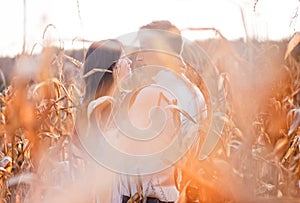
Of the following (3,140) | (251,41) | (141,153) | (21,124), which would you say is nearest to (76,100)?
(3,140)

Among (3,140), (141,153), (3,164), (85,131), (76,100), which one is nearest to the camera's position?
(141,153)

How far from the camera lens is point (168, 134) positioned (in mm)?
1449

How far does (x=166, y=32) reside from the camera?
160 centimetres

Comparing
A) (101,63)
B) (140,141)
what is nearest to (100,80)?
(101,63)

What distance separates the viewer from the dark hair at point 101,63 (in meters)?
1.80

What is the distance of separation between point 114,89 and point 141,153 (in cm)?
30

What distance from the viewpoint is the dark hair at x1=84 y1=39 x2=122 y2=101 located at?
180 cm

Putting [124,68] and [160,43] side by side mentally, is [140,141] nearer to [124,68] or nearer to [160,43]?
[160,43]

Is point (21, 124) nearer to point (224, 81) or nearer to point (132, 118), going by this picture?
point (132, 118)

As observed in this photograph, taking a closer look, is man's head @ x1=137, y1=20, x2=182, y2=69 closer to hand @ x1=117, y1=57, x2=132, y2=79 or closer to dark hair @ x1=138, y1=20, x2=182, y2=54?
dark hair @ x1=138, y1=20, x2=182, y2=54

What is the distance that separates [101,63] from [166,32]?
1.06ft

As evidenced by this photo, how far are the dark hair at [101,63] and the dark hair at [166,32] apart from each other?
224 millimetres

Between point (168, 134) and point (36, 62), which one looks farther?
point (36, 62)

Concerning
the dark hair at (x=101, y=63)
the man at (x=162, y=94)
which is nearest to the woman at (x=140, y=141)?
the man at (x=162, y=94)
